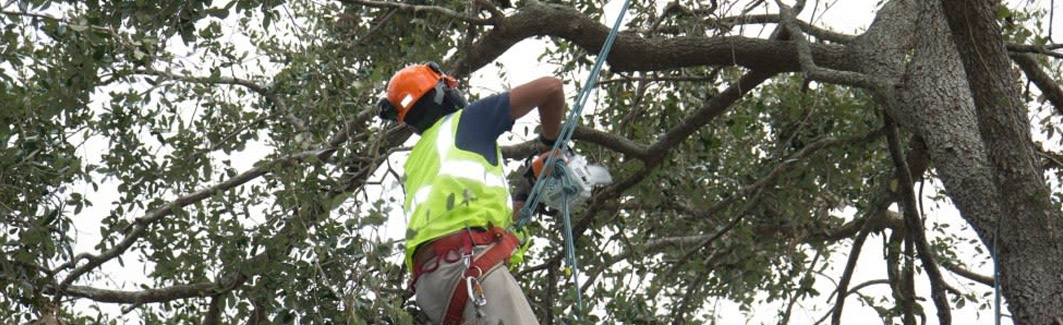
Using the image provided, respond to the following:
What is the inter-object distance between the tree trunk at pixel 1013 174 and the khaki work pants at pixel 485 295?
152 centimetres

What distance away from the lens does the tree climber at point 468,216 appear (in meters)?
4.96

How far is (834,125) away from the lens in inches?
303

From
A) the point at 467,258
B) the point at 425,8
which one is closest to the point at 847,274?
the point at 425,8

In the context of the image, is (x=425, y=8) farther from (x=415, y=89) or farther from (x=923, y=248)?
(x=923, y=248)

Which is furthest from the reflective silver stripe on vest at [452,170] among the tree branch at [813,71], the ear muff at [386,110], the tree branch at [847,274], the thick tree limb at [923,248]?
the tree branch at [847,274]

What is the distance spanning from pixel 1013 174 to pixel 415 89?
1922mm

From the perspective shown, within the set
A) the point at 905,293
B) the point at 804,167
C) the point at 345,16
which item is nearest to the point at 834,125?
the point at 804,167

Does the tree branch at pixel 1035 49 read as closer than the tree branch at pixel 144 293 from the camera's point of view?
Yes

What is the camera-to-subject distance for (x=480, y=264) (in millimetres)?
4980

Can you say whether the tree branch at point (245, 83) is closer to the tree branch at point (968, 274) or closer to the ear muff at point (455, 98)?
the ear muff at point (455, 98)

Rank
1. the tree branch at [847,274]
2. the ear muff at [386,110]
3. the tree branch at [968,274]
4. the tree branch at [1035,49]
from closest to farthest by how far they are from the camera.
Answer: the ear muff at [386,110] → the tree branch at [1035,49] → the tree branch at [847,274] → the tree branch at [968,274]

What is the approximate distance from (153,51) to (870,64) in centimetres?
280

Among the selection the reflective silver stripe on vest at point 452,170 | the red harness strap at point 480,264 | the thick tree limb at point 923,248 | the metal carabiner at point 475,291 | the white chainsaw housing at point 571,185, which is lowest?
the metal carabiner at point 475,291

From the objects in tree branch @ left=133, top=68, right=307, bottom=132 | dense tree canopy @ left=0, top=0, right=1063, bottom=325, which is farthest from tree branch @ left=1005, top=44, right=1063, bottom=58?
tree branch @ left=133, top=68, right=307, bottom=132
